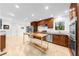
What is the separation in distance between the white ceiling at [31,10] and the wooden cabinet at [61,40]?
55cm

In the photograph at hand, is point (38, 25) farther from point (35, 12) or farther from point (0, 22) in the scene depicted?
point (0, 22)

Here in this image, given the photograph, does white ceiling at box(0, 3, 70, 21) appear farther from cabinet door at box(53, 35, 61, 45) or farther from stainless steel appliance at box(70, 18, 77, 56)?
cabinet door at box(53, 35, 61, 45)

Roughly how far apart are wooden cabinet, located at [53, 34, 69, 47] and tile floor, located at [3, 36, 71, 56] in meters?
0.10

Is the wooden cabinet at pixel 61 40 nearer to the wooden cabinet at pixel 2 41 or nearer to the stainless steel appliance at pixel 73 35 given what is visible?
the stainless steel appliance at pixel 73 35

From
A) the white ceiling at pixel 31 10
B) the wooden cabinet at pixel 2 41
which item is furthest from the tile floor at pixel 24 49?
the white ceiling at pixel 31 10

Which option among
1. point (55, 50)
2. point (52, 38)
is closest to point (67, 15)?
point (52, 38)

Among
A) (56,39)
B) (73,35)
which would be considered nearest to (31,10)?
(56,39)

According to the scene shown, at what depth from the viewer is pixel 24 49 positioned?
298cm

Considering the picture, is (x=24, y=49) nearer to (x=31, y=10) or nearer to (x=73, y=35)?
(x=31, y=10)

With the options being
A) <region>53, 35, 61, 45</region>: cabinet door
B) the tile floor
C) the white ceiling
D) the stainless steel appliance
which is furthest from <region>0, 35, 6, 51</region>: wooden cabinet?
the stainless steel appliance

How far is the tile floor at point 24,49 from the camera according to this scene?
291 cm

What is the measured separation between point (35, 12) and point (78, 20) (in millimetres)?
1051

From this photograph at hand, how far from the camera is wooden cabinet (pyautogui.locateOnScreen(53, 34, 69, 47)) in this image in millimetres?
2840

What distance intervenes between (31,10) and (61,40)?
1050mm
